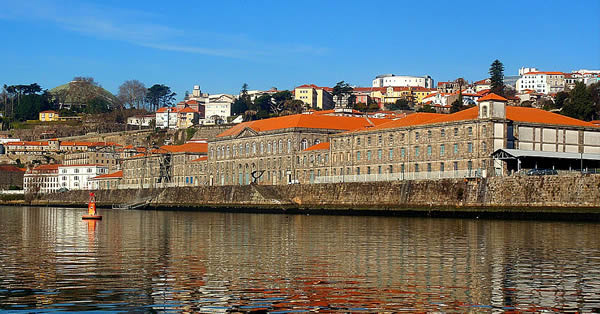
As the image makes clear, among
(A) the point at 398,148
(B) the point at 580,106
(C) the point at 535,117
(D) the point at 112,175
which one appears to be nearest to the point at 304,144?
(A) the point at 398,148

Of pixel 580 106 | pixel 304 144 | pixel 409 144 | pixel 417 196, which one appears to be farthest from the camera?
pixel 580 106

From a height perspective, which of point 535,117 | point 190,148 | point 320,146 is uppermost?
point 535,117

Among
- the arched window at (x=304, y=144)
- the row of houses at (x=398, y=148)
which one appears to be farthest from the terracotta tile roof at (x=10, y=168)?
the arched window at (x=304, y=144)

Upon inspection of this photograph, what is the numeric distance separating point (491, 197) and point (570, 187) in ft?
23.8

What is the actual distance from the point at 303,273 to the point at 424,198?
44.0m

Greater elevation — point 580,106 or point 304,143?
point 580,106

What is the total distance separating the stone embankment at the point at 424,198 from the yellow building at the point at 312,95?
9378cm

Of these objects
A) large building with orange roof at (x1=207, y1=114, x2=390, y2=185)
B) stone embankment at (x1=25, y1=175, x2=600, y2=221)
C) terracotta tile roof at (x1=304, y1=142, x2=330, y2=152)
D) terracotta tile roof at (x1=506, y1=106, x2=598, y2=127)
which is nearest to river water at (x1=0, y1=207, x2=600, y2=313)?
stone embankment at (x1=25, y1=175, x2=600, y2=221)

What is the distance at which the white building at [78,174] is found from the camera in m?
145

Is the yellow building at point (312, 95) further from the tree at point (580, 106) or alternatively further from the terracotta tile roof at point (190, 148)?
the tree at point (580, 106)

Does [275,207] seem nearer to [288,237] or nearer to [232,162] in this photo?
[232,162]

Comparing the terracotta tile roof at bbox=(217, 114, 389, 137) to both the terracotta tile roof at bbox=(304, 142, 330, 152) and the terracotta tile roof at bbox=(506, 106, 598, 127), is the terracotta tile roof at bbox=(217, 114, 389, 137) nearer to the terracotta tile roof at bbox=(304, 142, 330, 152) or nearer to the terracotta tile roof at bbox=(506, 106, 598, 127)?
the terracotta tile roof at bbox=(304, 142, 330, 152)

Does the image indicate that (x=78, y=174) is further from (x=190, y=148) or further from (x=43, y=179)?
(x=190, y=148)

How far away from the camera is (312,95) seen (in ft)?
629
